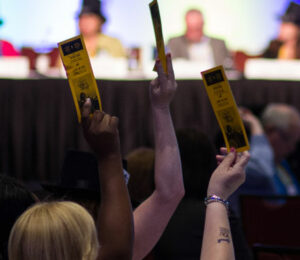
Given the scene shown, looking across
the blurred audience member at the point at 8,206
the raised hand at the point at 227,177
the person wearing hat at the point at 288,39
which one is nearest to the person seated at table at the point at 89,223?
the blurred audience member at the point at 8,206

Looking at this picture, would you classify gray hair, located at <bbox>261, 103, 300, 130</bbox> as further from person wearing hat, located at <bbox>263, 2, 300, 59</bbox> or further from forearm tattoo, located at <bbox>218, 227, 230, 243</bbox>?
forearm tattoo, located at <bbox>218, 227, 230, 243</bbox>

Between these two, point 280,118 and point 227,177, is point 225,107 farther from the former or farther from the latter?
point 280,118

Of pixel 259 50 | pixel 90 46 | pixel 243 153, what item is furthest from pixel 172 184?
pixel 259 50

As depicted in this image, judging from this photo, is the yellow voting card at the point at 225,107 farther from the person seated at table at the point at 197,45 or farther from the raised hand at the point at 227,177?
the person seated at table at the point at 197,45

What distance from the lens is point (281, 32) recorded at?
20.1 feet

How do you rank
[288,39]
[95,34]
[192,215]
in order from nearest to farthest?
[192,215] < [95,34] < [288,39]

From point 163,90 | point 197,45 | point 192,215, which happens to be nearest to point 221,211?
point 163,90

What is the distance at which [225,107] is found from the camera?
169 cm

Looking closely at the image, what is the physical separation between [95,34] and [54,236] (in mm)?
4589

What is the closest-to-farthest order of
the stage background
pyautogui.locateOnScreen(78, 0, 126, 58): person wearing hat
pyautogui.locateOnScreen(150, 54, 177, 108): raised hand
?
pyautogui.locateOnScreen(150, 54, 177, 108): raised hand → pyautogui.locateOnScreen(78, 0, 126, 58): person wearing hat → the stage background

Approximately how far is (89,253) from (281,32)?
5.23 metres

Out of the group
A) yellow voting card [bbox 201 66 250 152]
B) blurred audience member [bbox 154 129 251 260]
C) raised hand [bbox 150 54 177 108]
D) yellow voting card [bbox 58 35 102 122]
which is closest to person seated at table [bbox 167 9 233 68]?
blurred audience member [bbox 154 129 251 260]

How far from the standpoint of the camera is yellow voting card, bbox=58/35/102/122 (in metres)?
1.50

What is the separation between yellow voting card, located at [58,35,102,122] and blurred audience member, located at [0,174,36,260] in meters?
0.26
